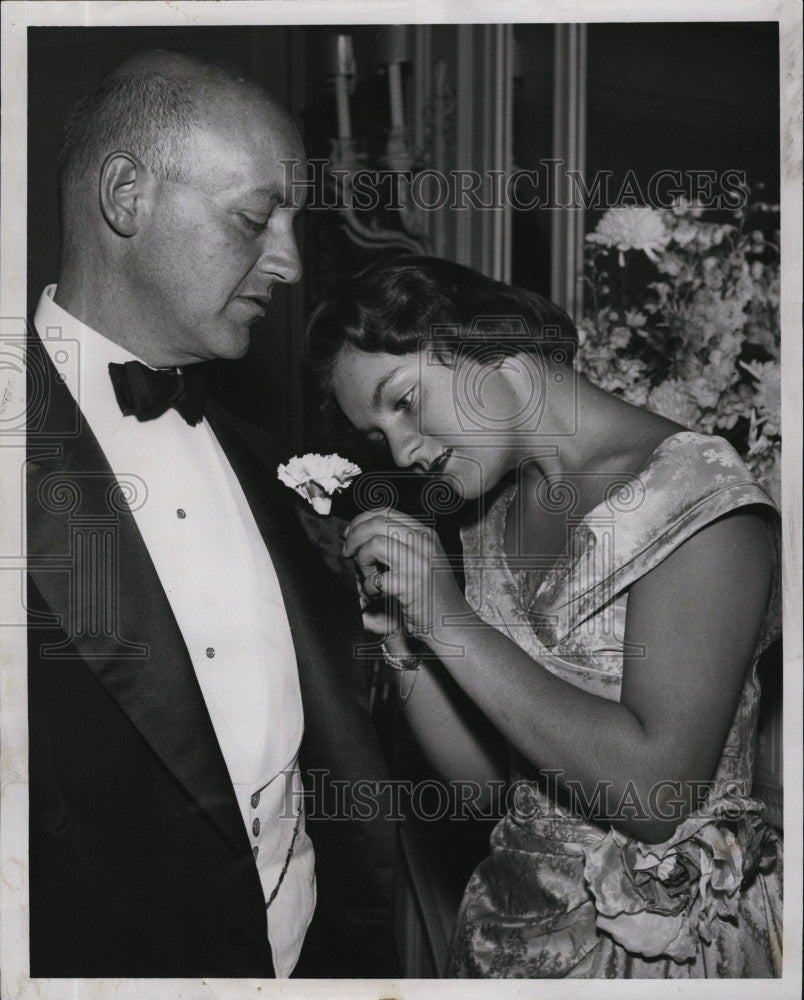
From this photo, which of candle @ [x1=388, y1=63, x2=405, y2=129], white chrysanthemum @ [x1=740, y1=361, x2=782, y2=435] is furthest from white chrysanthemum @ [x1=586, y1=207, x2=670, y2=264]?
candle @ [x1=388, y1=63, x2=405, y2=129]

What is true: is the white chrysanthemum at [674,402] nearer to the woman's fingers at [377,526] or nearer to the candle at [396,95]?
the woman's fingers at [377,526]

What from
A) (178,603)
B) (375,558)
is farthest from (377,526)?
(178,603)

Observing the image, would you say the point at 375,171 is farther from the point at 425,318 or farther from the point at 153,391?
the point at 153,391

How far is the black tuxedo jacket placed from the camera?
5.42 feet

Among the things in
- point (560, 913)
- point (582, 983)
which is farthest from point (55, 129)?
point (582, 983)

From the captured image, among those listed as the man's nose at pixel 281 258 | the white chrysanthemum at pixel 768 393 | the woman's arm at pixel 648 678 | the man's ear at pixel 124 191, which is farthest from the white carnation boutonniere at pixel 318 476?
the white chrysanthemum at pixel 768 393

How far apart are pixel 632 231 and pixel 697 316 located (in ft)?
0.57

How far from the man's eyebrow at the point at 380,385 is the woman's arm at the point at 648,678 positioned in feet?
0.79

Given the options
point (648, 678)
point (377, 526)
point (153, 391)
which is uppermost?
point (153, 391)

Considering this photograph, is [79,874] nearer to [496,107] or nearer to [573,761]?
[573,761]

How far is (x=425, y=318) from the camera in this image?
173cm

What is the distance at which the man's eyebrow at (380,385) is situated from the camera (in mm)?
1708

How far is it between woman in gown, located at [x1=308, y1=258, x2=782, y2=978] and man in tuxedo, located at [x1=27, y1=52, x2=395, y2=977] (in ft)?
0.47

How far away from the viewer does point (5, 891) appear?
5.73 ft
